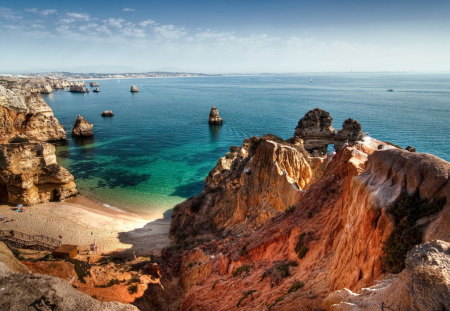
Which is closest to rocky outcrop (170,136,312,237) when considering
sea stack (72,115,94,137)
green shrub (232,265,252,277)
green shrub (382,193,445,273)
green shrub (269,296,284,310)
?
green shrub (232,265,252,277)

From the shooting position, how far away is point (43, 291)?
7.51 meters

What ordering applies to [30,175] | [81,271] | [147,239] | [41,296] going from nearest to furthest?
[41,296] < [81,271] < [147,239] < [30,175]

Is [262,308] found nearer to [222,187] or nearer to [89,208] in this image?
[222,187]

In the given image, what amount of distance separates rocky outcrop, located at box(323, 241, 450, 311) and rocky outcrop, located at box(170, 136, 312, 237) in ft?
50.8

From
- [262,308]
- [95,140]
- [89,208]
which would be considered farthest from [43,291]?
[95,140]

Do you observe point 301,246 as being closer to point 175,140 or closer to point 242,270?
point 242,270

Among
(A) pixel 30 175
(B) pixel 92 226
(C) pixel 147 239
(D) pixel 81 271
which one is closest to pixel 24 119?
(A) pixel 30 175

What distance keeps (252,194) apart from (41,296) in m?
20.1

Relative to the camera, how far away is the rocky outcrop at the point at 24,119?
175 ft

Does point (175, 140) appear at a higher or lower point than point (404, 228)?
lower

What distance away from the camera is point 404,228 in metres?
7.78

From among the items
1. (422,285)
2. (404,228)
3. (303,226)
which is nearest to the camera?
(422,285)

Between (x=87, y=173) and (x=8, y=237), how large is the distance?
25.8 meters

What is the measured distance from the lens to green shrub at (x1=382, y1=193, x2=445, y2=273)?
7508 millimetres
